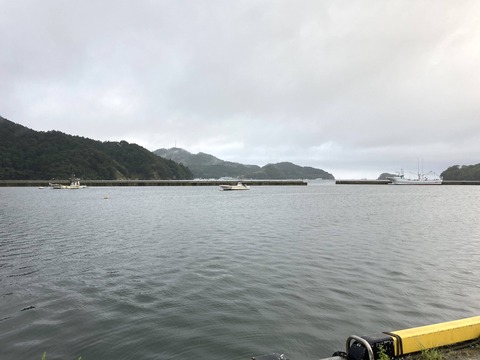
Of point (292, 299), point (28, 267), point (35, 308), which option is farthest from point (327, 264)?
point (28, 267)

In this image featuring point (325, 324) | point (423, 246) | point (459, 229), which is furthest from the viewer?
point (459, 229)

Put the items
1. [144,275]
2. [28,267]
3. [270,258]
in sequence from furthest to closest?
1. [270,258]
2. [28,267]
3. [144,275]

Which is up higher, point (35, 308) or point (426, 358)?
point (426, 358)

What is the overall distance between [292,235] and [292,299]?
15795mm

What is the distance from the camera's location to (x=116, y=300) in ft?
40.6

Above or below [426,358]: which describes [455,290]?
below

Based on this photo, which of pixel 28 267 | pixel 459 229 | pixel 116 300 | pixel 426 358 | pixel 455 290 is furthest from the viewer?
pixel 459 229

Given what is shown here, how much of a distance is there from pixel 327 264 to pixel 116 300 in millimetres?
11329

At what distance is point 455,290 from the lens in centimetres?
1348

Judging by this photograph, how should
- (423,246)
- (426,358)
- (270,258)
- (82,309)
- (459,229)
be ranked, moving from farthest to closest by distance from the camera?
(459,229), (423,246), (270,258), (82,309), (426,358)

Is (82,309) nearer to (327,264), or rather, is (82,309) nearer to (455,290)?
(327,264)

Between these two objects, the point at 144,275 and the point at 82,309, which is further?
the point at 144,275

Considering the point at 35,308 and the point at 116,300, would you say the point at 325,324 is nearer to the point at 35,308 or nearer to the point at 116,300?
the point at 116,300

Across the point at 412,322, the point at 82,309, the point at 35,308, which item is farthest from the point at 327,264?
the point at 35,308
